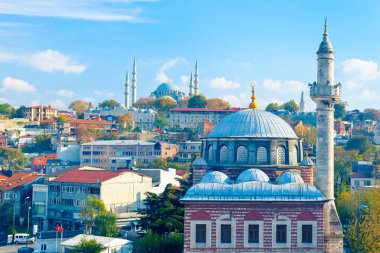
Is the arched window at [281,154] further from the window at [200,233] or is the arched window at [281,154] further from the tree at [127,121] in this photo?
the tree at [127,121]

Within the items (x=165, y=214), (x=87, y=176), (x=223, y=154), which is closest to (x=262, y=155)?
(x=223, y=154)

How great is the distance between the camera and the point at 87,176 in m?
42.4

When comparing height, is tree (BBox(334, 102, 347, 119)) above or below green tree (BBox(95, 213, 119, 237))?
above

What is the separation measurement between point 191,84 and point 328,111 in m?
93.1

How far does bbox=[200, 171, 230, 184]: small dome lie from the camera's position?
78.0 ft

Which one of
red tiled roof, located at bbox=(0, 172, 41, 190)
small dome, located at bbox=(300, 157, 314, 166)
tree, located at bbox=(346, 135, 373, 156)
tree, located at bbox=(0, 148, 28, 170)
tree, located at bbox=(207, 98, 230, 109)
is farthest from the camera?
tree, located at bbox=(207, 98, 230, 109)

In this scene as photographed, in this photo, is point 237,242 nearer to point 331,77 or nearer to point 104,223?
point 331,77

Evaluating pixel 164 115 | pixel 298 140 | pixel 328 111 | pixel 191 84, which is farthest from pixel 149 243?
pixel 191 84

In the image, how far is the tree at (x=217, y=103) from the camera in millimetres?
106375

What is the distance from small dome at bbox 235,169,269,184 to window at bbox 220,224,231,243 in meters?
2.21

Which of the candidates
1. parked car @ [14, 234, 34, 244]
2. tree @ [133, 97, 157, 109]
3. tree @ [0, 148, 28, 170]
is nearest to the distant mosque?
tree @ [133, 97, 157, 109]

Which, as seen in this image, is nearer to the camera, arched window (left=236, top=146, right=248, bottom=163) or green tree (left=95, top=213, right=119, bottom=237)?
arched window (left=236, top=146, right=248, bottom=163)

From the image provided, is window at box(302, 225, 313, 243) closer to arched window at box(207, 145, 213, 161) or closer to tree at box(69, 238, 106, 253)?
arched window at box(207, 145, 213, 161)

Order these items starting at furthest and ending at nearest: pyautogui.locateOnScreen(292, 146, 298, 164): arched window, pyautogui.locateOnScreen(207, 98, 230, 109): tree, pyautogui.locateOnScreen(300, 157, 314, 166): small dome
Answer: pyautogui.locateOnScreen(207, 98, 230, 109): tree
pyautogui.locateOnScreen(292, 146, 298, 164): arched window
pyautogui.locateOnScreen(300, 157, 314, 166): small dome
